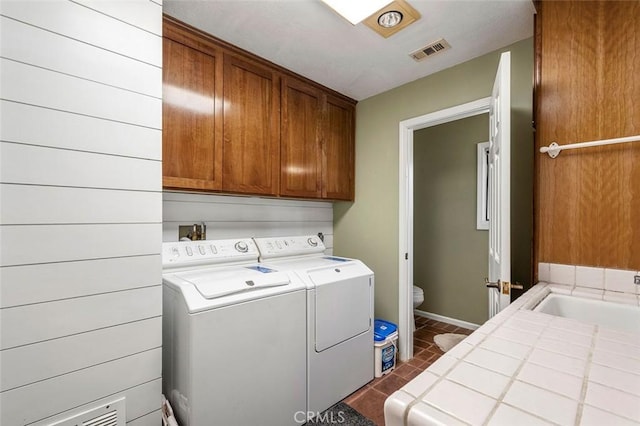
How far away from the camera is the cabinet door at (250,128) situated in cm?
189

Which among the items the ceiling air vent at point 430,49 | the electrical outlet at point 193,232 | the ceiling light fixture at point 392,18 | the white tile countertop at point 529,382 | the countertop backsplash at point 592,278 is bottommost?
the white tile countertop at point 529,382

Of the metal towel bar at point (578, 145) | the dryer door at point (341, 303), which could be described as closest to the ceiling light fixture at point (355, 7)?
the metal towel bar at point (578, 145)

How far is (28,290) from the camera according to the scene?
3.42ft

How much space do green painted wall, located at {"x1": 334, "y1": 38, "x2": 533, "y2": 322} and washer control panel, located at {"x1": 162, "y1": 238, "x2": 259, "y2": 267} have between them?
3.65ft

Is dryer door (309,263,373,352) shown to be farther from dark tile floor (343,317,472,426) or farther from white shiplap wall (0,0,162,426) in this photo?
white shiplap wall (0,0,162,426)

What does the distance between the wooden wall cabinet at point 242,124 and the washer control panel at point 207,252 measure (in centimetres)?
40

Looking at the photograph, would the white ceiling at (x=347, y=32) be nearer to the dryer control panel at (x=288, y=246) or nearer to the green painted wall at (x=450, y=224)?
the green painted wall at (x=450, y=224)

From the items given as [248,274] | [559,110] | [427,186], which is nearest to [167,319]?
[248,274]

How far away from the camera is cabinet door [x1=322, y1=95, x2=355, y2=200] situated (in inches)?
99.7

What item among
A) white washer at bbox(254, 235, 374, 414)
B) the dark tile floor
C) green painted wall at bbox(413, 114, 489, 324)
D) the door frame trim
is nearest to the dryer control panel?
white washer at bbox(254, 235, 374, 414)

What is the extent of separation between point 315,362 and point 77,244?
140 cm

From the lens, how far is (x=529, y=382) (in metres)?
0.57

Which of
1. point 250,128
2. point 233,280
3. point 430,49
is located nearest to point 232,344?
point 233,280

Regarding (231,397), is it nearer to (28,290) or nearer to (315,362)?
(315,362)
